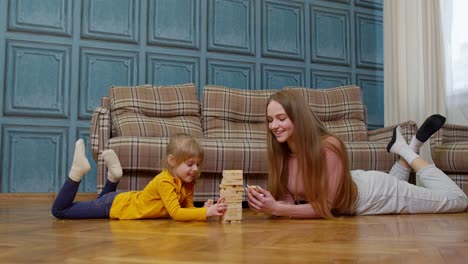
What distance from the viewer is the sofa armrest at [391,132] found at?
10.1ft

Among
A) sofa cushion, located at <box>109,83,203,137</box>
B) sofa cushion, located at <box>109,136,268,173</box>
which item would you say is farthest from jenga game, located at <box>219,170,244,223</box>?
sofa cushion, located at <box>109,83,203,137</box>

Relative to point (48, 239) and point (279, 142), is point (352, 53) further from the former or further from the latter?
point (48, 239)

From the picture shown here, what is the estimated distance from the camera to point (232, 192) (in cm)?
187

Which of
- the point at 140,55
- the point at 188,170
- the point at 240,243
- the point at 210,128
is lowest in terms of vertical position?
the point at 240,243

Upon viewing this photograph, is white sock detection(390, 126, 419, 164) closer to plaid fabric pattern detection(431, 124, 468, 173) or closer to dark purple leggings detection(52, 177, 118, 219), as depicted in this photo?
plaid fabric pattern detection(431, 124, 468, 173)

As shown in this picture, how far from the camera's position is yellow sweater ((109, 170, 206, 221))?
193 centimetres

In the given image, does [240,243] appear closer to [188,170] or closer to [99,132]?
[188,170]

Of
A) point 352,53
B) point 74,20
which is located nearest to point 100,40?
point 74,20

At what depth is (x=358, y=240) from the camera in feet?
4.20

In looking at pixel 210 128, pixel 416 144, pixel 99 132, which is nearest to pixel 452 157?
pixel 416 144

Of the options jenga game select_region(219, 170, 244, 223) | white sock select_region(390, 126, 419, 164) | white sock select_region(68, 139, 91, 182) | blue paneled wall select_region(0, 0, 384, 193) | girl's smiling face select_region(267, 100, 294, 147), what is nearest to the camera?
jenga game select_region(219, 170, 244, 223)

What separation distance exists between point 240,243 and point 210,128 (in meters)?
2.25

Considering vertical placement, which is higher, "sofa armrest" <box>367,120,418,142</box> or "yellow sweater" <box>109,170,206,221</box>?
"sofa armrest" <box>367,120,418,142</box>

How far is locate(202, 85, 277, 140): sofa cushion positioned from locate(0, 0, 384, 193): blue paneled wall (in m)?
0.72
